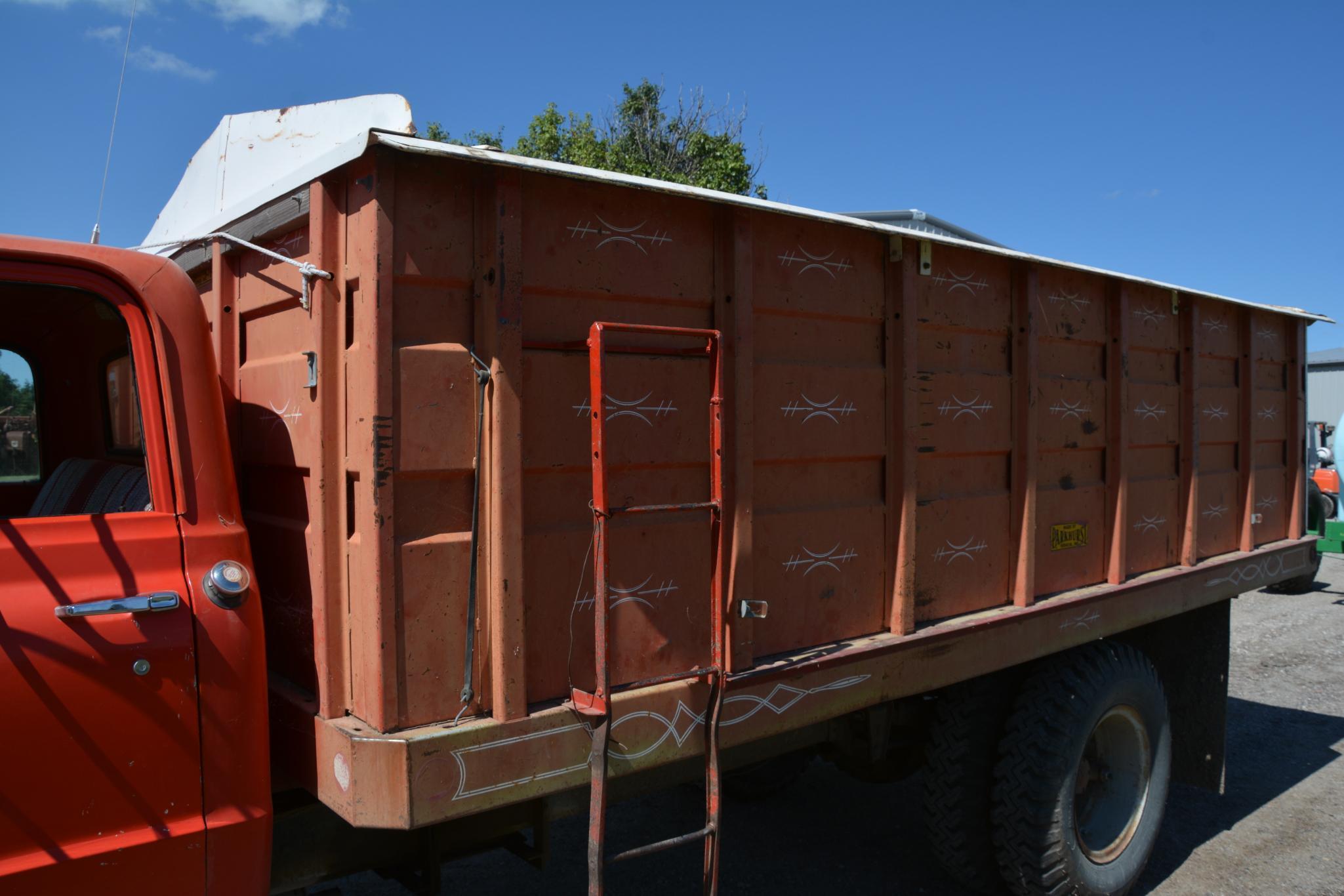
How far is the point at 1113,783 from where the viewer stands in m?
4.11

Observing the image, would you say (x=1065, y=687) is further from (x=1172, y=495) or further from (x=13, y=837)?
(x=13, y=837)

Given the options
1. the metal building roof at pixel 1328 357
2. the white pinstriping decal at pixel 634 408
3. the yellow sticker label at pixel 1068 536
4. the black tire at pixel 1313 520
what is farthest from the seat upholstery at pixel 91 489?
the metal building roof at pixel 1328 357

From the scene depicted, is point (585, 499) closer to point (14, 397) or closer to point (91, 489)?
point (91, 489)

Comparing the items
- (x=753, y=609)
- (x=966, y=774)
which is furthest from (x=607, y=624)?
(x=966, y=774)

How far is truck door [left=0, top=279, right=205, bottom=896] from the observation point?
1.82m

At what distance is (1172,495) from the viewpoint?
4574mm

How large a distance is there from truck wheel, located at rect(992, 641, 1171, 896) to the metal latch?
5.07 ft

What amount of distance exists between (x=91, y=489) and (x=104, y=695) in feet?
2.96

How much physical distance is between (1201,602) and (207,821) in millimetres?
4287

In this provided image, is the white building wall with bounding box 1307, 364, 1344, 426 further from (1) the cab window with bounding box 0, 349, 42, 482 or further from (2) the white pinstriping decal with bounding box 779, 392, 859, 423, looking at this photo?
(1) the cab window with bounding box 0, 349, 42, 482

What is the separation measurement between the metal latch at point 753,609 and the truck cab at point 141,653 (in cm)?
123

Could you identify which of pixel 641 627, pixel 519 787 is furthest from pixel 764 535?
pixel 519 787

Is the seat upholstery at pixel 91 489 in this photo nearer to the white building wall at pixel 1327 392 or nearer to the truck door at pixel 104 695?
the truck door at pixel 104 695

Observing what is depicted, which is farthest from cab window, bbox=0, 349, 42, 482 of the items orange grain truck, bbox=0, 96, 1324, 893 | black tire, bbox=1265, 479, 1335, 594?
black tire, bbox=1265, 479, 1335, 594
